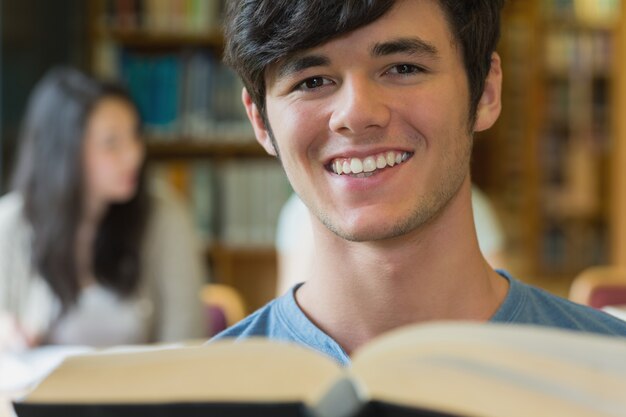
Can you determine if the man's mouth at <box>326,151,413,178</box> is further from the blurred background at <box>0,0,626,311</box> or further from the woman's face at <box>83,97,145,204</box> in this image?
the blurred background at <box>0,0,626,311</box>

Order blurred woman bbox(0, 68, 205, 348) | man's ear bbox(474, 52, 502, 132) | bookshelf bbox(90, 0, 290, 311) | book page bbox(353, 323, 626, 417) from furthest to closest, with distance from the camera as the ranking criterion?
bookshelf bbox(90, 0, 290, 311) < blurred woman bbox(0, 68, 205, 348) < man's ear bbox(474, 52, 502, 132) < book page bbox(353, 323, 626, 417)

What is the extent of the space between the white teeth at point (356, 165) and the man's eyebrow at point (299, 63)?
0.34 ft

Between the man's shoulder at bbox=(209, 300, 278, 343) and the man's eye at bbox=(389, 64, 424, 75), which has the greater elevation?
the man's eye at bbox=(389, 64, 424, 75)

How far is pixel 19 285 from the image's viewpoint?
2676mm

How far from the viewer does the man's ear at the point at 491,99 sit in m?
1.18

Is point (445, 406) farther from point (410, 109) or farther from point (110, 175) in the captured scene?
point (110, 175)

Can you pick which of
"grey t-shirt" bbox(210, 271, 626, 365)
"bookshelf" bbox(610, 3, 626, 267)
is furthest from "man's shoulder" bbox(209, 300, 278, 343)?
"bookshelf" bbox(610, 3, 626, 267)

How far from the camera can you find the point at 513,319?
1.13 metres

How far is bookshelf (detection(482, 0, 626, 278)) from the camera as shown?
6.22m

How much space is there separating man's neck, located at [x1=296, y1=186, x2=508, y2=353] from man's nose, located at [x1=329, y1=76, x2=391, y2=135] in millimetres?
137

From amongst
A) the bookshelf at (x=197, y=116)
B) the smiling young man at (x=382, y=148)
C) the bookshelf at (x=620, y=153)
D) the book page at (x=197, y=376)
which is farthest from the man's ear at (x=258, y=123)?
the bookshelf at (x=620, y=153)

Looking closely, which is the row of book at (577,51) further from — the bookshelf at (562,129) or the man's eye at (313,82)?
the man's eye at (313,82)

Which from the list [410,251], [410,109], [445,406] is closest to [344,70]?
[410,109]

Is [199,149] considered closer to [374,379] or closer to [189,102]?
[189,102]
